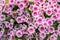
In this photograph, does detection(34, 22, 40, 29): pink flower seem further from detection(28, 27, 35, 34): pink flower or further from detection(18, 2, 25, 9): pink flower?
detection(18, 2, 25, 9): pink flower

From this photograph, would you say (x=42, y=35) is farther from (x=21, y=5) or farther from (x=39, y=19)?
(x=21, y=5)

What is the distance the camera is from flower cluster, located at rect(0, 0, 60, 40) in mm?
1262

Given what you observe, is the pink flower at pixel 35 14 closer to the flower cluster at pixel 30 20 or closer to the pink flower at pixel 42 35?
the flower cluster at pixel 30 20

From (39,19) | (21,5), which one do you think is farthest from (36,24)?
(21,5)

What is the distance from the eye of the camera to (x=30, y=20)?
4.21 feet

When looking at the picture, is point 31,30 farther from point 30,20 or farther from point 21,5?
point 21,5

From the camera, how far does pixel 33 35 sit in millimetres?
1273

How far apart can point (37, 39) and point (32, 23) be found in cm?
10

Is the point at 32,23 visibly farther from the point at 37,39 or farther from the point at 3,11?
the point at 3,11

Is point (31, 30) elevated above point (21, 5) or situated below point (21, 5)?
below

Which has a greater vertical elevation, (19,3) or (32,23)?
(19,3)

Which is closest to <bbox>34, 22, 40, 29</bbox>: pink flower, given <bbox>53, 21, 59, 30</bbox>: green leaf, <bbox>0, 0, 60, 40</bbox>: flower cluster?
<bbox>0, 0, 60, 40</bbox>: flower cluster

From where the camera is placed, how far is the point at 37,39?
1.27 meters

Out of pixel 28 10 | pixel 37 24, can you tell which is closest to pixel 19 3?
pixel 28 10
